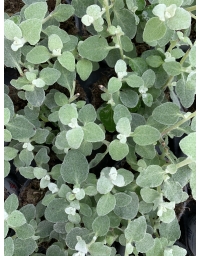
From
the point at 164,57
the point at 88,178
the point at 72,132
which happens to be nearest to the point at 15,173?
the point at 88,178

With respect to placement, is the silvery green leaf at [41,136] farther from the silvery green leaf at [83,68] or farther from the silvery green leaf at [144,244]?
the silvery green leaf at [144,244]

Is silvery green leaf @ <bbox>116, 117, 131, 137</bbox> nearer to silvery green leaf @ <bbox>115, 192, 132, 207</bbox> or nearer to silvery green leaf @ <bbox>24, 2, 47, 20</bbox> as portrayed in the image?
silvery green leaf @ <bbox>115, 192, 132, 207</bbox>

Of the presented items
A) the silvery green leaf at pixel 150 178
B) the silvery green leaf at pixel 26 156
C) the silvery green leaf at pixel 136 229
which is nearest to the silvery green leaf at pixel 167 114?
the silvery green leaf at pixel 150 178

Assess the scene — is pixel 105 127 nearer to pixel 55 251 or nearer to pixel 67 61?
pixel 67 61

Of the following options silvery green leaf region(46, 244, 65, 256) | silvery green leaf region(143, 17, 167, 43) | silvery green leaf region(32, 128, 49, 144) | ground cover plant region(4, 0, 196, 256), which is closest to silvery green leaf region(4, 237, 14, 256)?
ground cover plant region(4, 0, 196, 256)

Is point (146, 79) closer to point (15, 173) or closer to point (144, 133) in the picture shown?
point (144, 133)

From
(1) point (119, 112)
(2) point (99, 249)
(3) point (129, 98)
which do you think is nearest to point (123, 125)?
(1) point (119, 112)
